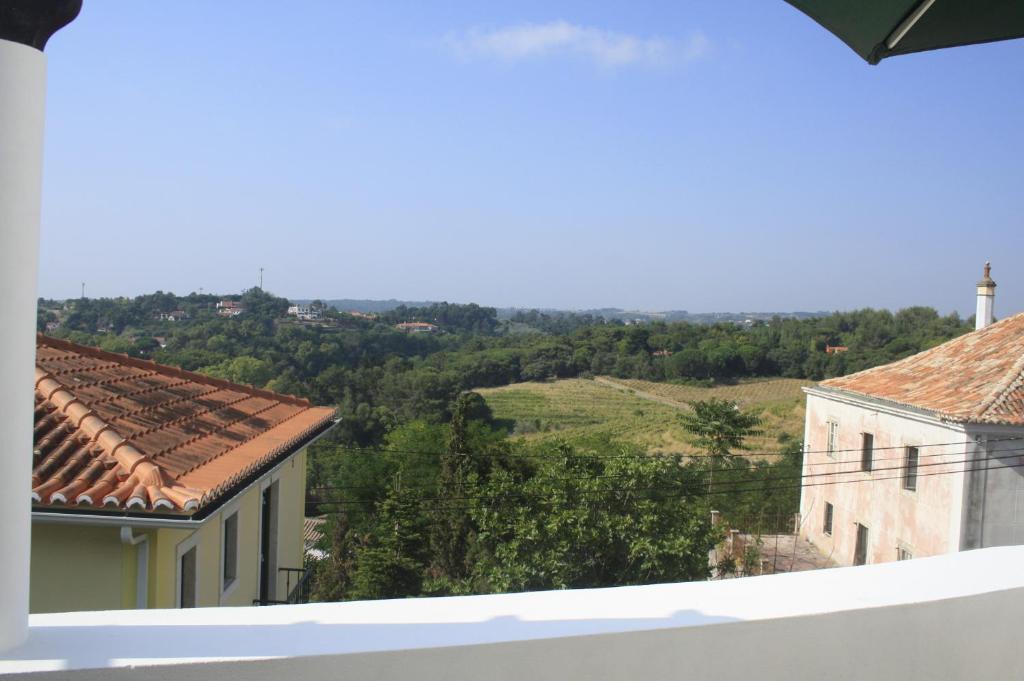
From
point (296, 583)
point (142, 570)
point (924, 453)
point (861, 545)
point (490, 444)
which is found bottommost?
point (861, 545)

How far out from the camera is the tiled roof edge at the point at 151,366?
696 cm

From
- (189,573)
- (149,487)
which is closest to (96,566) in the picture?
(149,487)

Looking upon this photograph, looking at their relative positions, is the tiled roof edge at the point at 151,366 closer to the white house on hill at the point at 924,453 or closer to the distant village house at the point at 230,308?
the white house on hill at the point at 924,453

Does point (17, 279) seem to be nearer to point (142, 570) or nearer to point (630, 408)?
point (142, 570)

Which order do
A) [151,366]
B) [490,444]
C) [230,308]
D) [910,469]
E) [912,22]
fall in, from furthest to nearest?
[230,308] < [490,444] < [910,469] < [151,366] < [912,22]

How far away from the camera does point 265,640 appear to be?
1137mm

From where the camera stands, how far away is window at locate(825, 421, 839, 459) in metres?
19.0

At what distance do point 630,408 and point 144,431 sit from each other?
154 ft

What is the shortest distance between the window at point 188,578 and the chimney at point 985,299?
19.8 meters

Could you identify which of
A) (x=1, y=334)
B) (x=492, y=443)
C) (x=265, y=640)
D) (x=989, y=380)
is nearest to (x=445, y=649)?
(x=265, y=640)

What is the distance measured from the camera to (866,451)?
57.9ft

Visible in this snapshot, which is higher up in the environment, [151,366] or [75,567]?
[151,366]

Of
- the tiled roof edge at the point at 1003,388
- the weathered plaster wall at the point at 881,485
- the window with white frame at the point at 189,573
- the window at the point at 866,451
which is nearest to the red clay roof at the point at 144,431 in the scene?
the window with white frame at the point at 189,573

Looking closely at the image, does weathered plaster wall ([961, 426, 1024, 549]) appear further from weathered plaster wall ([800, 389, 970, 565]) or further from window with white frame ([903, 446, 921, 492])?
window with white frame ([903, 446, 921, 492])
